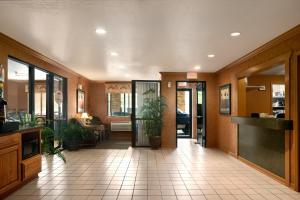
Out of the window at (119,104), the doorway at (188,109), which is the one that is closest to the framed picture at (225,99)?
the doorway at (188,109)

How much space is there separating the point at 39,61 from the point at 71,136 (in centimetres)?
271

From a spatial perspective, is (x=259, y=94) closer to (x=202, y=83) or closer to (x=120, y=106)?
(x=202, y=83)

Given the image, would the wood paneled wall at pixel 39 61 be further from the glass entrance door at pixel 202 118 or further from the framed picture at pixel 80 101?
the glass entrance door at pixel 202 118

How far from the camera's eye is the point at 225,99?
6.88m

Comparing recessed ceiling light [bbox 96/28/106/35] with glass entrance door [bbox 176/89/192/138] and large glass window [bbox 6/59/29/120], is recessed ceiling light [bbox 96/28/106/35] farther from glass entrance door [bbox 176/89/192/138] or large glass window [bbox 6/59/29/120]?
glass entrance door [bbox 176/89/192/138]

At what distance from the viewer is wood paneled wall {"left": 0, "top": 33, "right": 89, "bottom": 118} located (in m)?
4.08

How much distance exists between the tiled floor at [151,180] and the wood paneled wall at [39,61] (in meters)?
2.33

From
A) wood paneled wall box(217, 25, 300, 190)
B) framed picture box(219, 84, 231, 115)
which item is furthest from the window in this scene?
wood paneled wall box(217, 25, 300, 190)

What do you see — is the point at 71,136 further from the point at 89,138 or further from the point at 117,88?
the point at 117,88

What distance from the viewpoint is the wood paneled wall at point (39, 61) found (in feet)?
13.4

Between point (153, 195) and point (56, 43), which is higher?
point (56, 43)

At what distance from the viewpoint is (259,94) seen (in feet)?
23.3

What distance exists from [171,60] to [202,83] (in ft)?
8.40

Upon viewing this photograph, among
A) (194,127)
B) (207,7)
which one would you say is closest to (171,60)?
(207,7)
